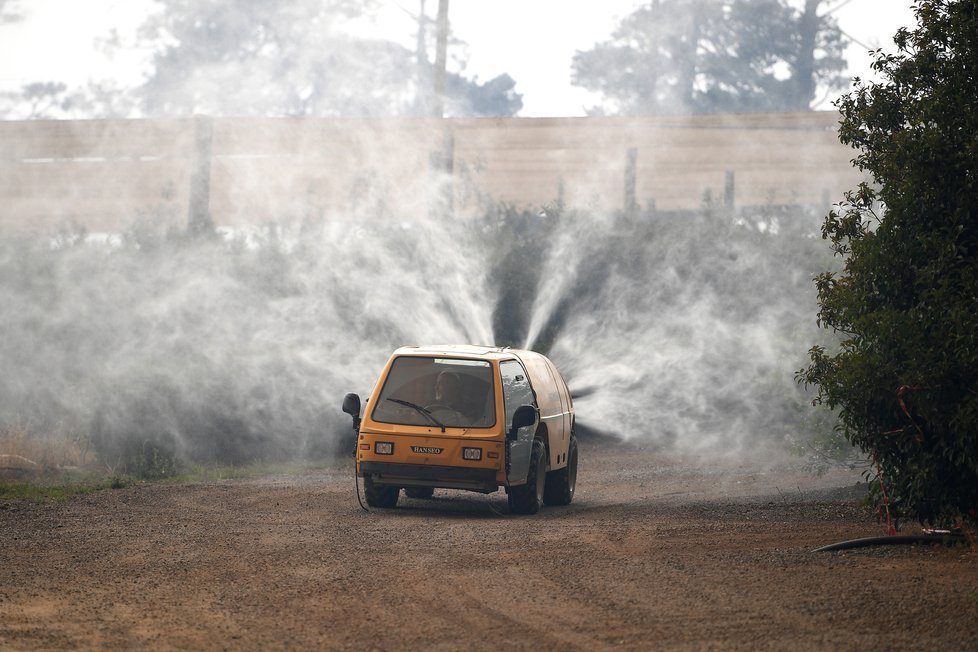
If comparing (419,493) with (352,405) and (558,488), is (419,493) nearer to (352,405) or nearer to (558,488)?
(558,488)

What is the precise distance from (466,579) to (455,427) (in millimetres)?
4368

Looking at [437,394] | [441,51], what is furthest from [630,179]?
[437,394]

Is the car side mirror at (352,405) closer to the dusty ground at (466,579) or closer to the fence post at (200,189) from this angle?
the dusty ground at (466,579)

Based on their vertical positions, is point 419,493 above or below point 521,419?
below

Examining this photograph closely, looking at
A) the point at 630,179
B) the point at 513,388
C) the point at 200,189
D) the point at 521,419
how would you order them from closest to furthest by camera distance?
the point at 521,419 → the point at 513,388 → the point at 200,189 → the point at 630,179

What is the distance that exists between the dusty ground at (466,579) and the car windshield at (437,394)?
3.53 ft

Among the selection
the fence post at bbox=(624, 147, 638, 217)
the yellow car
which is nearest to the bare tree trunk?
the fence post at bbox=(624, 147, 638, 217)

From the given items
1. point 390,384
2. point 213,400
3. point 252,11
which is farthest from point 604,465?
point 252,11

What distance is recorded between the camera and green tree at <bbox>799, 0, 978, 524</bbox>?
9.54m

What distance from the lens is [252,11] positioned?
36.0 m

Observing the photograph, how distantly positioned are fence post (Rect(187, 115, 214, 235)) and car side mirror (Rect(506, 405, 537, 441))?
18.0 meters

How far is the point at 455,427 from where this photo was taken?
13.1 meters

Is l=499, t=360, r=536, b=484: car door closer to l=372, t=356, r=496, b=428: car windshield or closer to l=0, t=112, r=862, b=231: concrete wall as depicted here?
l=372, t=356, r=496, b=428: car windshield

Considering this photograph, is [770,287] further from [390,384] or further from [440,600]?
[440,600]
